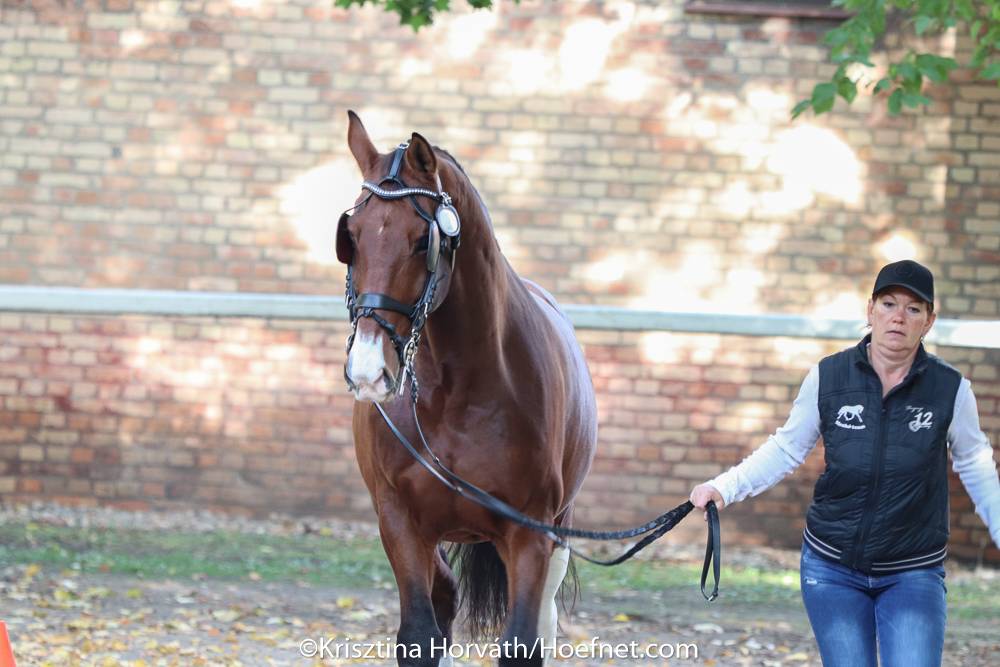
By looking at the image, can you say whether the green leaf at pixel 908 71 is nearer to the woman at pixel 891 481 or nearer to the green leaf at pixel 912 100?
the green leaf at pixel 912 100

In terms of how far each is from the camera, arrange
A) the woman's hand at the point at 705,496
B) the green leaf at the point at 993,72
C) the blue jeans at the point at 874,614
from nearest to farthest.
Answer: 1. the blue jeans at the point at 874,614
2. the woman's hand at the point at 705,496
3. the green leaf at the point at 993,72

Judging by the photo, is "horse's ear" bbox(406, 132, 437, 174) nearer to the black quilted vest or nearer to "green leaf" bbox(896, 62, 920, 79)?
the black quilted vest

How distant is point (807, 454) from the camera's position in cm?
348

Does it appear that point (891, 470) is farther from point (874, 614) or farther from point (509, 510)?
point (509, 510)

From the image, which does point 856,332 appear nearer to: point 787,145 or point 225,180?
point 787,145

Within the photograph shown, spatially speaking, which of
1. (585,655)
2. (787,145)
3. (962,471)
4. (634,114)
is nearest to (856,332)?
(787,145)

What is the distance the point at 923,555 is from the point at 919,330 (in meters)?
0.60

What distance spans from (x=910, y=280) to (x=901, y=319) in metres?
0.11

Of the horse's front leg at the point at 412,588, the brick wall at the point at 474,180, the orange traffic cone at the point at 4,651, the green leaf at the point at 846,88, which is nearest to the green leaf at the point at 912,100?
the green leaf at the point at 846,88

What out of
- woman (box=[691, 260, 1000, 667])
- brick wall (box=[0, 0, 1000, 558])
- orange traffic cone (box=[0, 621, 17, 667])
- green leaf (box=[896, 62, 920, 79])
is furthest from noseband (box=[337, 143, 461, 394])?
brick wall (box=[0, 0, 1000, 558])

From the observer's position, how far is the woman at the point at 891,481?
322 centimetres

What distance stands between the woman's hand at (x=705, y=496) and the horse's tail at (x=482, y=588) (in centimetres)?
179

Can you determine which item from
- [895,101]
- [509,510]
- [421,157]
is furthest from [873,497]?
[895,101]

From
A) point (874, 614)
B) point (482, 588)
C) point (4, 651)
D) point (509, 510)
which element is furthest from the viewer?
point (482, 588)
